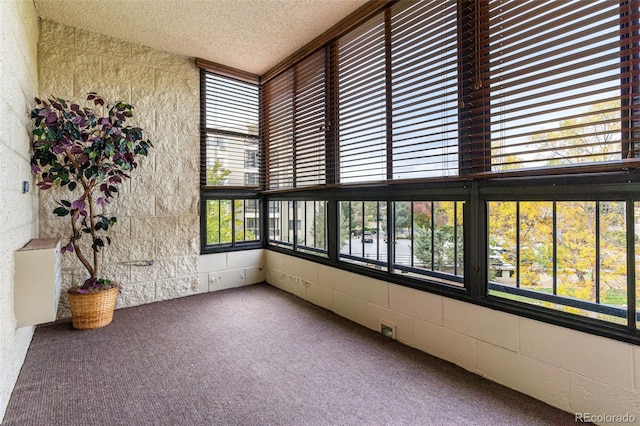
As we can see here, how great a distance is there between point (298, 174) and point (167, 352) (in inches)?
83.3

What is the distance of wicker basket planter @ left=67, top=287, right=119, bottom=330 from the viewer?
8.71 ft

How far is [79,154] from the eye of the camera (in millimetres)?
2598

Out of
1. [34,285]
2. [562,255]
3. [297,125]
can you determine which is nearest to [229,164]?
[297,125]

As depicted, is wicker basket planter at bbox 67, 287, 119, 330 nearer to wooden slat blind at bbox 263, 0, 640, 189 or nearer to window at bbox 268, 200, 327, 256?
window at bbox 268, 200, 327, 256

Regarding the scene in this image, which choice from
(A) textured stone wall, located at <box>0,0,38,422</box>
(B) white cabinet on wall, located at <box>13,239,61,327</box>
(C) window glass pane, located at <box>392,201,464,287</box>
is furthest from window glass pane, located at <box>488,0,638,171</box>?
(B) white cabinet on wall, located at <box>13,239,61,327</box>

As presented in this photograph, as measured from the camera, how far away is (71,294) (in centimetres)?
267

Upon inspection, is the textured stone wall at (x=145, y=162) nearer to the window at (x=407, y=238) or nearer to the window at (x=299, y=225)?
the window at (x=299, y=225)

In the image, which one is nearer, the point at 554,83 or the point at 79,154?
the point at 554,83

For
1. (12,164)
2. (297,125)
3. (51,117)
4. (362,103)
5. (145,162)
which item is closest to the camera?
(12,164)

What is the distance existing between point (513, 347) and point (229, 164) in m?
3.44

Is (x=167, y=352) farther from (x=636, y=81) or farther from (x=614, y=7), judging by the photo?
(x=614, y=7)

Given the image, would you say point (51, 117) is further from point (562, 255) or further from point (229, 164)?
point (562, 255)

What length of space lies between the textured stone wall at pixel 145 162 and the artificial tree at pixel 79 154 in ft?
0.74

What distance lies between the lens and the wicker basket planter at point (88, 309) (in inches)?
104
